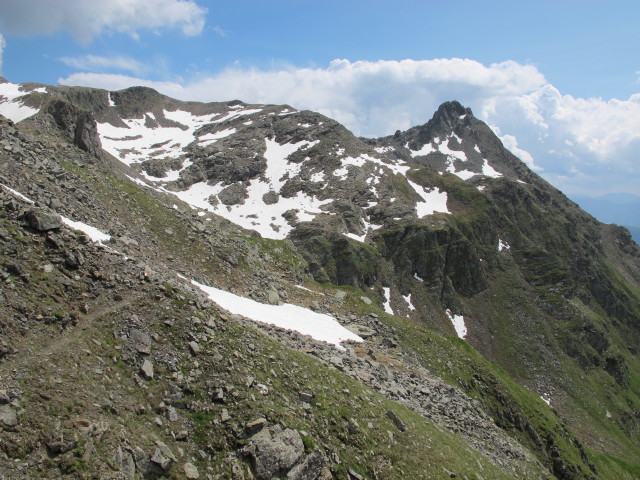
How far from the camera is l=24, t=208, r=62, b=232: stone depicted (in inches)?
680

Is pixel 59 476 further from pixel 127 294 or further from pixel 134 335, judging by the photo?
pixel 127 294

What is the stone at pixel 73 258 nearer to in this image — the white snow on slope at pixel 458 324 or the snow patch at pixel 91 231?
the snow patch at pixel 91 231

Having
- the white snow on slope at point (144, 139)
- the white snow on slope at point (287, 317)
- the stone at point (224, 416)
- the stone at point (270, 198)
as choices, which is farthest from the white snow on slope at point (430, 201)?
the stone at point (224, 416)

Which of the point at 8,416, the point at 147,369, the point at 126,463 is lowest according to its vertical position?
the point at 126,463

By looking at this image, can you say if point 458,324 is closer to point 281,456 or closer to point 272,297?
point 272,297

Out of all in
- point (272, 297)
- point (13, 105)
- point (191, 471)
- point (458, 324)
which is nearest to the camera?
point (191, 471)

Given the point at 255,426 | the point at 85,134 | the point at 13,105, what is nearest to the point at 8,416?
the point at 255,426

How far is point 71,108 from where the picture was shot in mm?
85938

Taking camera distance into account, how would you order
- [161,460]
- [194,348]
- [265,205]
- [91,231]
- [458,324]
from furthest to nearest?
[265,205], [458,324], [91,231], [194,348], [161,460]

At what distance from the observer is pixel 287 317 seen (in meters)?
31.9

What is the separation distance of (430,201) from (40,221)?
527 ft

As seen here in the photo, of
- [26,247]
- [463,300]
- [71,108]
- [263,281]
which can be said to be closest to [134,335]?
[26,247]

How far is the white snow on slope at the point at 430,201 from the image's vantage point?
15688 centimetres

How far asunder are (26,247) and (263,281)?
2305 cm
